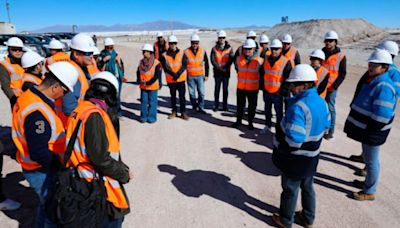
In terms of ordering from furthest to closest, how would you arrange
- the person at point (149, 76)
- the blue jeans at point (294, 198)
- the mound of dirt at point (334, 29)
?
the mound of dirt at point (334, 29), the person at point (149, 76), the blue jeans at point (294, 198)

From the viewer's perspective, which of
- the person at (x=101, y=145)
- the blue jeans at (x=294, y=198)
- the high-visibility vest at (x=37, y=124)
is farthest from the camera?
the blue jeans at (x=294, y=198)

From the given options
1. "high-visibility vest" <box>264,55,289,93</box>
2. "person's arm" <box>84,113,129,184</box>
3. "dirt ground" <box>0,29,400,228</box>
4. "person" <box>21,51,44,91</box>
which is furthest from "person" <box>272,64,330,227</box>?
"person" <box>21,51,44,91</box>

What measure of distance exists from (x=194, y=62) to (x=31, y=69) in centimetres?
416

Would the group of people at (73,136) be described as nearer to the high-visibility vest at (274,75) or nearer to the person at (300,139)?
the person at (300,139)

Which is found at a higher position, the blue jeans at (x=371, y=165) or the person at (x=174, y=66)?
the person at (x=174, y=66)

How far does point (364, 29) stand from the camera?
4244cm

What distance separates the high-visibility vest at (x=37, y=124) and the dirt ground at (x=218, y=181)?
51.9 inches

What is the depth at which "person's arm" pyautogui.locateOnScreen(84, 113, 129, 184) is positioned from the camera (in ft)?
6.61

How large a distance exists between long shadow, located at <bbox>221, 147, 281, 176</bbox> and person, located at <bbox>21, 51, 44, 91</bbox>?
3.28m

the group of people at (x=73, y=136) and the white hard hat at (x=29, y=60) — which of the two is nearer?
the group of people at (x=73, y=136)

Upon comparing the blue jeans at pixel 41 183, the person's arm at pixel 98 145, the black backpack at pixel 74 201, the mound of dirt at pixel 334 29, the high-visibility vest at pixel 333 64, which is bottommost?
the blue jeans at pixel 41 183

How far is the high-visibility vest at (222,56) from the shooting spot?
291 inches

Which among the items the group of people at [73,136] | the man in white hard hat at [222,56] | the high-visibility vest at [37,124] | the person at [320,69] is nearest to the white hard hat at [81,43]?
the group of people at [73,136]

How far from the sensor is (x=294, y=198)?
3.08 m
